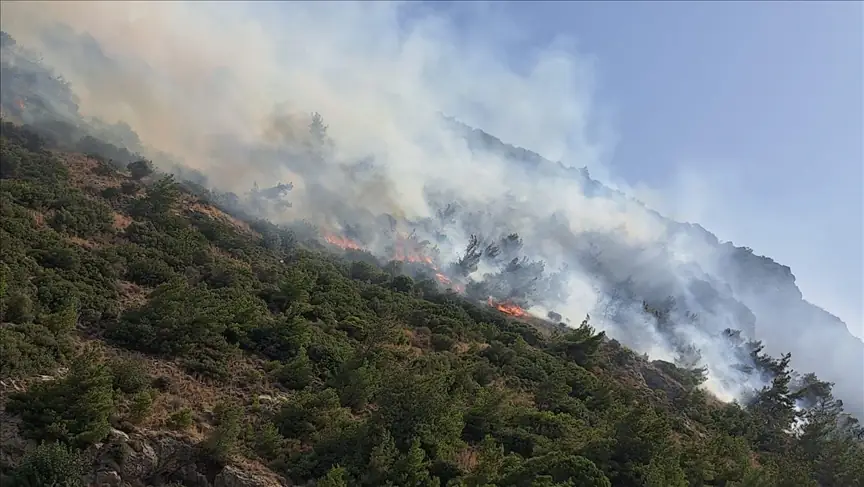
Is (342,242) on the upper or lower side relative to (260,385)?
upper

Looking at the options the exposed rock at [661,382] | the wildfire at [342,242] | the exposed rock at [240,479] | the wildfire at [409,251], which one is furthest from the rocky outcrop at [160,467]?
the wildfire at [409,251]

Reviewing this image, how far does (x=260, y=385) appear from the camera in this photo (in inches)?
742

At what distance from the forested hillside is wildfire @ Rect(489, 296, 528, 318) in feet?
64.8

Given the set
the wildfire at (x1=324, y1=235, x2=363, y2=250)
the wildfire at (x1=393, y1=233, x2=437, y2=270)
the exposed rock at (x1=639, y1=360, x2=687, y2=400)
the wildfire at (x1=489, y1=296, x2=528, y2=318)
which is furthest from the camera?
the wildfire at (x1=393, y1=233, x2=437, y2=270)

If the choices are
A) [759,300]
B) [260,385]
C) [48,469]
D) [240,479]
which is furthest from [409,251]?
[759,300]

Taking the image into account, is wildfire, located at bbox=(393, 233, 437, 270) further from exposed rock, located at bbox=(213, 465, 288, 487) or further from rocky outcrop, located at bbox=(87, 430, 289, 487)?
rocky outcrop, located at bbox=(87, 430, 289, 487)

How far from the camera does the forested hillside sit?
13.1 m

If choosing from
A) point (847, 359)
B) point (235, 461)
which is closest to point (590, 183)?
point (847, 359)

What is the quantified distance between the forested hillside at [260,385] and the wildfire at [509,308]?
1977 cm

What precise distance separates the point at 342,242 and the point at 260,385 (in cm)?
4189

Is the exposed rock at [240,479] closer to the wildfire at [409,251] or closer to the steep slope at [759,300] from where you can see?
the wildfire at [409,251]

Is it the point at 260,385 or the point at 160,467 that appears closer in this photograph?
the point at 160,467

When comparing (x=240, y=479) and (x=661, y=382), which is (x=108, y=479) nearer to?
(x=240, y=479)

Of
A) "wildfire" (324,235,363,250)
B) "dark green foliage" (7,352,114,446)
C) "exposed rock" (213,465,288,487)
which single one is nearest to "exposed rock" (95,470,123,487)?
"dark green foliage" (7,352,114,446)
